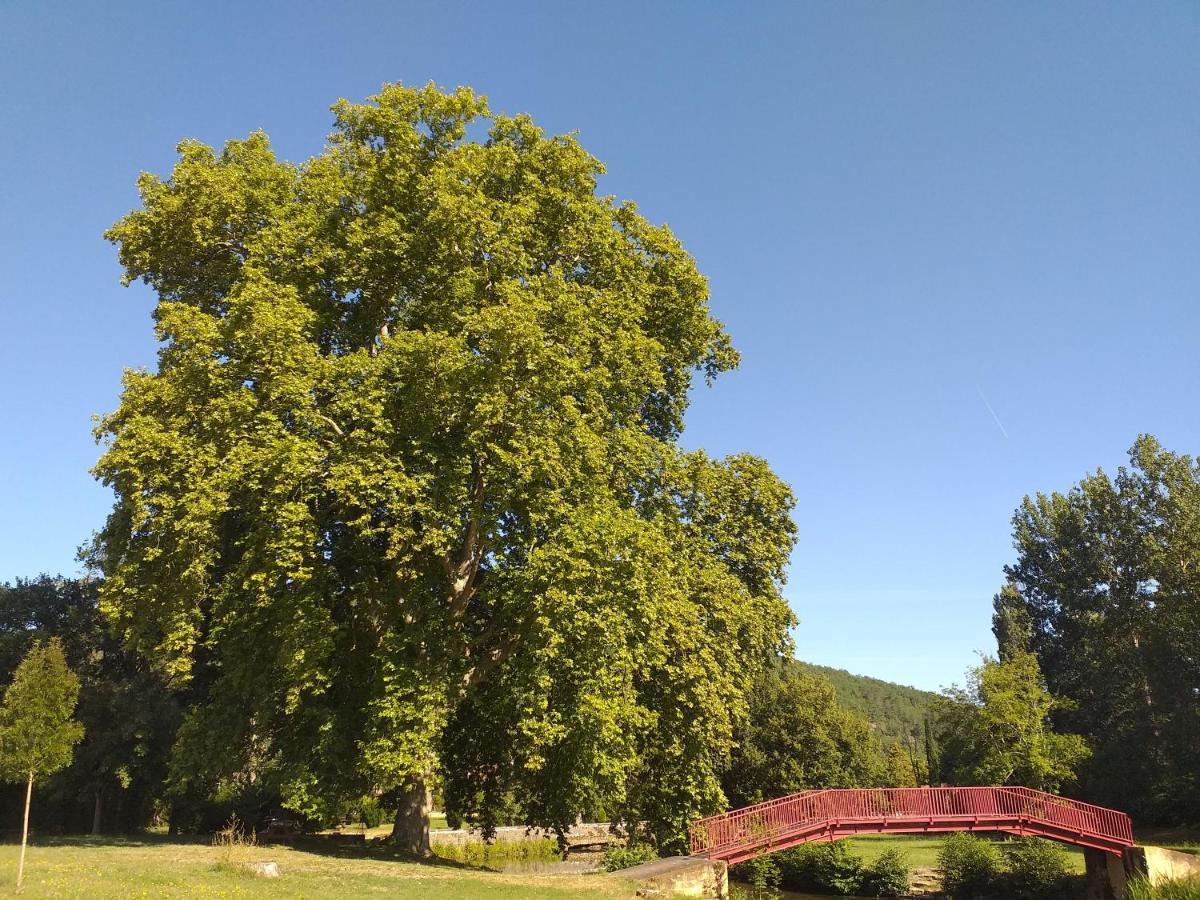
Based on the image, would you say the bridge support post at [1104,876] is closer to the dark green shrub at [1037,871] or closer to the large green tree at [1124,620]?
the dark green shrub at [1037,871]

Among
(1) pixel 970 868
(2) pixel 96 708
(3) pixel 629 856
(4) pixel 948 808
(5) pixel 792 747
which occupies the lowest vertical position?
(1) pixel 970 868

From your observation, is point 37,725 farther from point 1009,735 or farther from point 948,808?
point 1009,735

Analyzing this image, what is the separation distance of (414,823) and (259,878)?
25.1 feet

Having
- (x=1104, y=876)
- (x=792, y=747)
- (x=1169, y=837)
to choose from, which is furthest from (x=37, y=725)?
(x=1169, y=837)

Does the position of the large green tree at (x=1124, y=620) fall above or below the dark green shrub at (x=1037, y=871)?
above

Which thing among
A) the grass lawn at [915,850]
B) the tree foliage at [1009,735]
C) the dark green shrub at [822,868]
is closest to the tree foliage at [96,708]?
the dark green shrub at [822,868]

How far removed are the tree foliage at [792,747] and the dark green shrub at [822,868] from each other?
24.8ft

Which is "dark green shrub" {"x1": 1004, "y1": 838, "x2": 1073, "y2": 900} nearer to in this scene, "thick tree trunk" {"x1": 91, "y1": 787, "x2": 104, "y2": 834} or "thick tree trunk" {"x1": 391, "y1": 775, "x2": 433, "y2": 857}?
"thick tree trunk" {"x1": 391, "y1": 775, "x2": 433, "y2": 857}

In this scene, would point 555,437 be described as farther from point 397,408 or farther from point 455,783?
point 455,783

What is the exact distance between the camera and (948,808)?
25.2m

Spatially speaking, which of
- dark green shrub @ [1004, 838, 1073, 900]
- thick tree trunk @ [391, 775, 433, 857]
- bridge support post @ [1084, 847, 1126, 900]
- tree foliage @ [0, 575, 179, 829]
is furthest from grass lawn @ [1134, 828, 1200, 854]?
tree foliage @ [0, 575, 179, 829]

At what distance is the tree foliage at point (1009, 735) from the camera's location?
41.8 metres

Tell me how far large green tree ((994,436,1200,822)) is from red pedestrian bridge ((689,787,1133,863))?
72.3ft

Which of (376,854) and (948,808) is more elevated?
(948,808)
